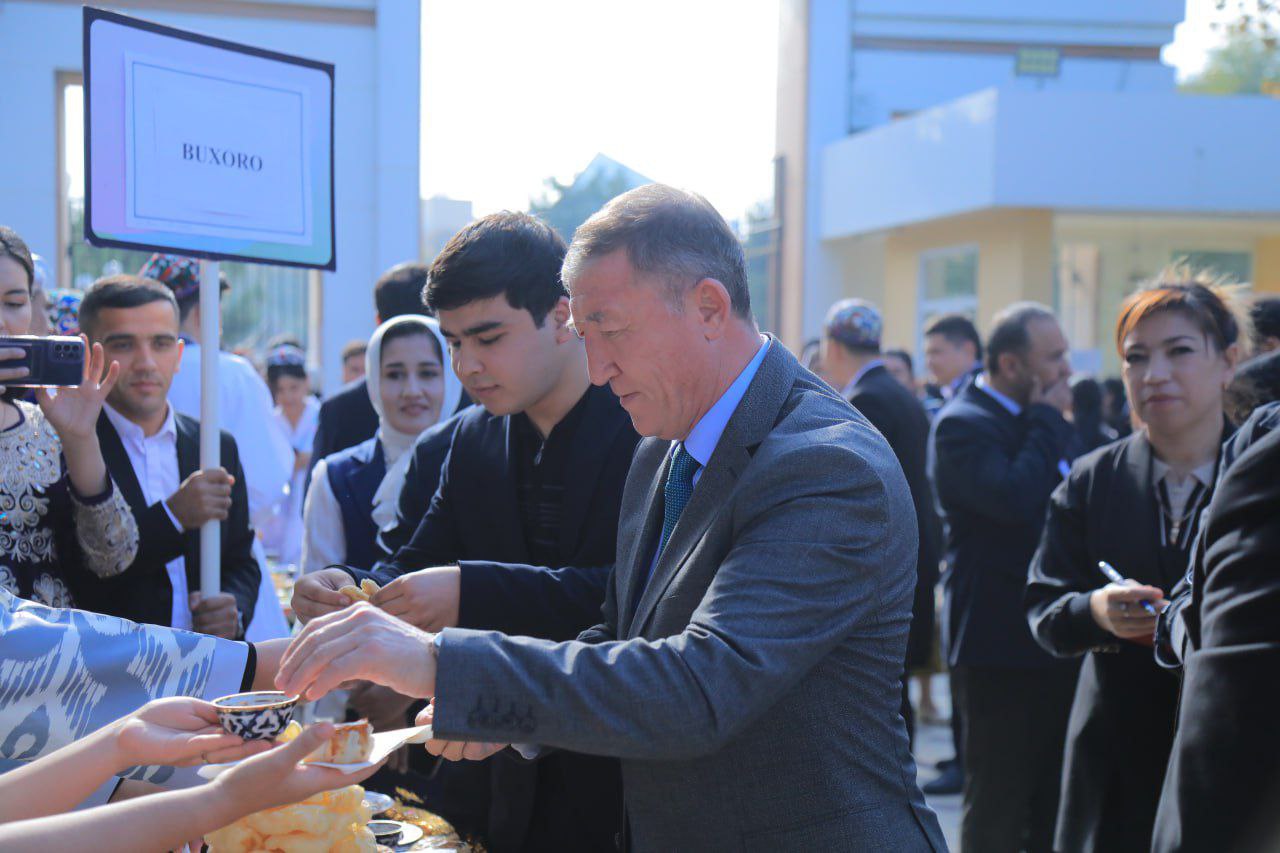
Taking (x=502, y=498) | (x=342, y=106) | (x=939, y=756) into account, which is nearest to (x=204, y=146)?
(x=502, y=498)

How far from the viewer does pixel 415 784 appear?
2822 mm

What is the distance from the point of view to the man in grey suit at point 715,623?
1.53 metres

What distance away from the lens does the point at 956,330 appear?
24.4 feet

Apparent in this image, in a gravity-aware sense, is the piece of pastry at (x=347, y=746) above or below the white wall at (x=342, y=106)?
below

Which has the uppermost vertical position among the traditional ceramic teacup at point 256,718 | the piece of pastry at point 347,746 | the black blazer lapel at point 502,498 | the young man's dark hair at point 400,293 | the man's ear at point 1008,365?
the young man's dark hair at point 400,293

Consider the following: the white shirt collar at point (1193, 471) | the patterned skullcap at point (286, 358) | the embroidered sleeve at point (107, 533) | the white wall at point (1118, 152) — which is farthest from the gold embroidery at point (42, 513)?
the white wall at point (1118, 152)

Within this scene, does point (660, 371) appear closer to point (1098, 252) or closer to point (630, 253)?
point (630, 253)

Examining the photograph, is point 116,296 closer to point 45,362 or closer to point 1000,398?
point 45,362

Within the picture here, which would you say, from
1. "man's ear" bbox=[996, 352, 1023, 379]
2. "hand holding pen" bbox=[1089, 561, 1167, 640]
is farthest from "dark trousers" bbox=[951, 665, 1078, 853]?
"hand holding pen" bbox=[1089, 561, 1167, 640]

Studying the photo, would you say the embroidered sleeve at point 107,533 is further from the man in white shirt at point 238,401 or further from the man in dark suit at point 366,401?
the man in dark suit at point 366,401

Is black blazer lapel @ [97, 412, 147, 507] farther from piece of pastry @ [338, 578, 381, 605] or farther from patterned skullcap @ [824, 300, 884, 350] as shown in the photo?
patterned skullcap @ [824, 300, 884, 350]

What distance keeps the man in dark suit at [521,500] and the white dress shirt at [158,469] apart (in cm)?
90

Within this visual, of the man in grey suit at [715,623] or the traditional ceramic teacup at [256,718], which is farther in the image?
the traditional ceramic teacup at [256,718]

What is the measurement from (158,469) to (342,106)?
12.0 meters
